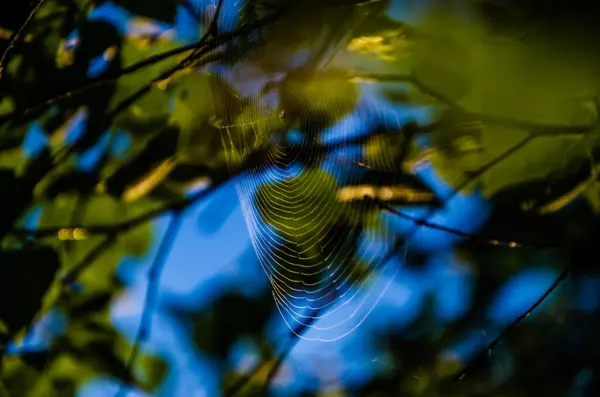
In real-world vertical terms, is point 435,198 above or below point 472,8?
below

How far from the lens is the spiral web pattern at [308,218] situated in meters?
1.15

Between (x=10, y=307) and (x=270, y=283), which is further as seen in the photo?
(x=270, y=283)

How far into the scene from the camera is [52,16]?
114cm

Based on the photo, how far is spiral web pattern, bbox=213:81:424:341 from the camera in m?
1.15

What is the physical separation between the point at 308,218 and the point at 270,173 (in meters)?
0.15

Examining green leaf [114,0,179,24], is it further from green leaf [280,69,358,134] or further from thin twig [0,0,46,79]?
green leaf [280,69,358,134]

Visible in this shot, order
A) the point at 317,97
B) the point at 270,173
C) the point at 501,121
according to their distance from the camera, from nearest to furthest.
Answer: the point at 501,121 < the point at 317,97 < the point at 270,173

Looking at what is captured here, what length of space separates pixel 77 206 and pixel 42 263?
12cm

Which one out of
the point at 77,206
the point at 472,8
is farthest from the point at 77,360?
the point at 472,8

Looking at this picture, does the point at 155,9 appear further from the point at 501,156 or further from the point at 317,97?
the point at 501,156

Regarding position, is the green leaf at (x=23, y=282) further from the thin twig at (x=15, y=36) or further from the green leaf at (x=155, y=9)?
the green leaf at (x=155, y=9)

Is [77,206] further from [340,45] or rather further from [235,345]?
[340,45]

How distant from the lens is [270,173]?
1.39 m

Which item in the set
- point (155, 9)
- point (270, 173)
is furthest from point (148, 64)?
point (270, 173)
